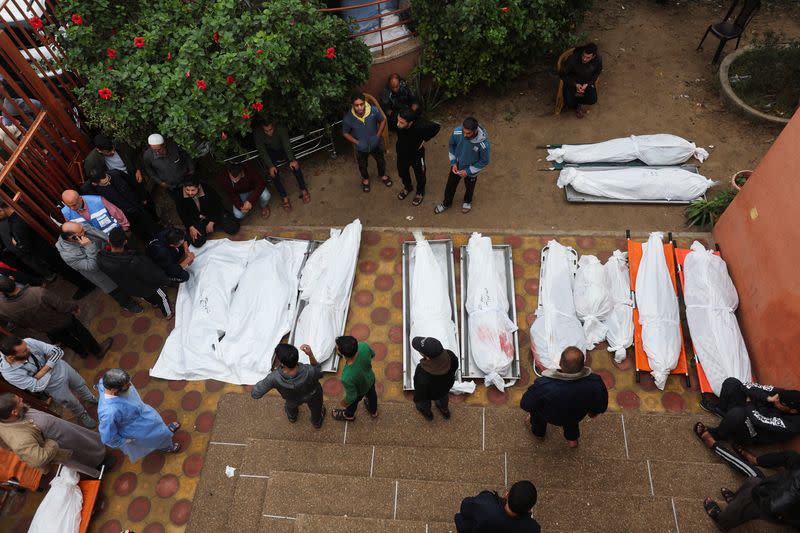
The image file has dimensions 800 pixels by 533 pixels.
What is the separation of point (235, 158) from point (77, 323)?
9.23 ft

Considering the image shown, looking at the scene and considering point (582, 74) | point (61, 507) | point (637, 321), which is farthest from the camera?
point (582, 74)

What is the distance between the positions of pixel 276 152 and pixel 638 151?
4.79 meters

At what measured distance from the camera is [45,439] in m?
4.34

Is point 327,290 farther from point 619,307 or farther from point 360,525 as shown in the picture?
point 619,307

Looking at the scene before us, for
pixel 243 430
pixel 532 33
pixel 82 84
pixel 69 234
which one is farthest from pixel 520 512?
pixel 82 84

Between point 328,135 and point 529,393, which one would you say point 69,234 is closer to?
point 328,135

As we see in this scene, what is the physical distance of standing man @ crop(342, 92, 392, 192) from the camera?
6.40 metres

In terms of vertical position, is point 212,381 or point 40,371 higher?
point 40,371

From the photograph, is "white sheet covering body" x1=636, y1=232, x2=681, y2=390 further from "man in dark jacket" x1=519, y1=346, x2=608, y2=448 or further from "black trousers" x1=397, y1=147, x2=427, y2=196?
"black trousers" x1=397, y1=147, x2=427, y2=196

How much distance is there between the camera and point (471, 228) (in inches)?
262

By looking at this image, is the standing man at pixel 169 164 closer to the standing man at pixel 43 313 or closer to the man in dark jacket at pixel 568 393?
the standing man at pixel 43 313

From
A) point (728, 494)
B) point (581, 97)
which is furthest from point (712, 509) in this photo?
point (581, 97)

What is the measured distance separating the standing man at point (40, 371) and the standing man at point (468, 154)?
4.58 meters

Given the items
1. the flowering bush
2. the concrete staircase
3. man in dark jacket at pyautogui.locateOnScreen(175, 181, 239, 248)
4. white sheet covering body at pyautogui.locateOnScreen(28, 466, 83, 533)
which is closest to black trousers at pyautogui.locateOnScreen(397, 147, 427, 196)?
the flowering bush
